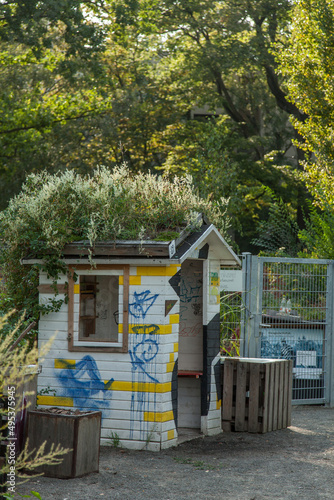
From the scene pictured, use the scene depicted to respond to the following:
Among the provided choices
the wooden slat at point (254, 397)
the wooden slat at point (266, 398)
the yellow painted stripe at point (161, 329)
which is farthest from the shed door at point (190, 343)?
the yellow painted stripe at point (161, 329)

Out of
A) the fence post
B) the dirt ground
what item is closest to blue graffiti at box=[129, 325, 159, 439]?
the dirt ground

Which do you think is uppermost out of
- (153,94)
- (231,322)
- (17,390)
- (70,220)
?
(153,94)

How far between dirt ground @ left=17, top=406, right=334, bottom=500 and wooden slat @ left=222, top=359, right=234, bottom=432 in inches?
8.0

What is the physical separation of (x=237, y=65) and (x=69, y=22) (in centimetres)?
885

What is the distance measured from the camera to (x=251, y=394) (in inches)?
342

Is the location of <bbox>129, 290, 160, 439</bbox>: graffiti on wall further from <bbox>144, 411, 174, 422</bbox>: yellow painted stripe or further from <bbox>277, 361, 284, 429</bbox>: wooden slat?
<bbox>277, 361, 284, 429</bbox>: wooden slat

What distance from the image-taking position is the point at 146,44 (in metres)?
26.9

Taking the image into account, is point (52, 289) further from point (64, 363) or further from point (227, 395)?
point (227, 395)

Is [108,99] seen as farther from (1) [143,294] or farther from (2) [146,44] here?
(1) [143,294]

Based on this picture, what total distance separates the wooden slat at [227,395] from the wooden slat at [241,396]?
0.09 meters

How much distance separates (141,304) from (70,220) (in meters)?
1.25

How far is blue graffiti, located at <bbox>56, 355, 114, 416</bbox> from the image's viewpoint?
301 inches

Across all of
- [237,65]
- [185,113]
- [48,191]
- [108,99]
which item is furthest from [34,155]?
[48,191]

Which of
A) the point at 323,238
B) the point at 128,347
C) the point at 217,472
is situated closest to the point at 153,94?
the point at 323,238
